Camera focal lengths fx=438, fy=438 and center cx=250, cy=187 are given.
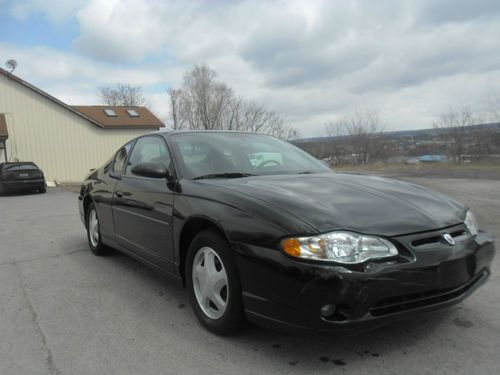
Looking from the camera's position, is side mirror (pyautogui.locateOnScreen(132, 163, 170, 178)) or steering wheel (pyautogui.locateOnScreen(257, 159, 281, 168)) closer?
side mirror (pyautogui.locateOnScreen(132, 163, 170, 178))

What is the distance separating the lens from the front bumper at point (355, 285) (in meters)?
2.39

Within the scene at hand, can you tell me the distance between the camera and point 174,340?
3.08m

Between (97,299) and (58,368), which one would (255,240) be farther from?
(97,299)

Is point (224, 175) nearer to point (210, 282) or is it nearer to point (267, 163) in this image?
point (267, 163)

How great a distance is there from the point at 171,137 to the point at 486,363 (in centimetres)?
302

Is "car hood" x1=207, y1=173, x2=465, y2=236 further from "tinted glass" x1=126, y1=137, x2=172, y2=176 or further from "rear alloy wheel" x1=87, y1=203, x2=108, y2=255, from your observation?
"rear alloy wheel" x1=87, y1=203, x2=108, y2=255

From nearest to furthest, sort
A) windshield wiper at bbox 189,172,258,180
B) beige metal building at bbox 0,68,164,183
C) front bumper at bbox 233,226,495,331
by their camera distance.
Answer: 1. front bumper at bbox 233,226,495,331
2. windshield wiper at bbox 189,172,258,180
3. beige metal building at bbox 0,68,164,183

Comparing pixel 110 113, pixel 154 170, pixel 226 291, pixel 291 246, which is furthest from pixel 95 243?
pixel 110 113

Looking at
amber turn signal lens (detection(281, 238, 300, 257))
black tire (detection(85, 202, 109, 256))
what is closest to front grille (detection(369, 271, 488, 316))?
amber turn signal lens (detection(281, 238, 300, 257))

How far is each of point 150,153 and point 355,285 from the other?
2.69 m

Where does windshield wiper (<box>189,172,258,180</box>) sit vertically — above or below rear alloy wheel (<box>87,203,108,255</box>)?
above

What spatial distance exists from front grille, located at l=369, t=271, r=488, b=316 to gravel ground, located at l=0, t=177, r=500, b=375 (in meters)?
0.34

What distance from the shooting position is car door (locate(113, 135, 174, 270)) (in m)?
3.64

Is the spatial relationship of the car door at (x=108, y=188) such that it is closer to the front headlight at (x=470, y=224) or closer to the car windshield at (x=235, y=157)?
the car windshield at (x=235, y=157)
